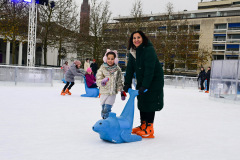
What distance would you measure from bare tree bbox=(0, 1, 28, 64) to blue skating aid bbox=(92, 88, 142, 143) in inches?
770

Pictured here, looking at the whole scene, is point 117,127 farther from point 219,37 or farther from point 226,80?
point 219,37

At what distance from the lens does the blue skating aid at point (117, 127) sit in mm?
3422

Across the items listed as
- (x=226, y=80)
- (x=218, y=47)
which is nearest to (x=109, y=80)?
(x=226, y=80)

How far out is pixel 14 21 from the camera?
73.7 ft

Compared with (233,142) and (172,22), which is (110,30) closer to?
(172,22)

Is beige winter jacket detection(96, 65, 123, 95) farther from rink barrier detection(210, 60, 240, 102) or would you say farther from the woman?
rink barrier detection(210, 60, 240, 102)

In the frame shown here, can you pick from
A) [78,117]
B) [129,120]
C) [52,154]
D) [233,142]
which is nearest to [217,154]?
[233,142]

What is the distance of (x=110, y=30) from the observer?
2617 centimetres

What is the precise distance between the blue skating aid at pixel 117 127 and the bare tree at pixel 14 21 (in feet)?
64.1

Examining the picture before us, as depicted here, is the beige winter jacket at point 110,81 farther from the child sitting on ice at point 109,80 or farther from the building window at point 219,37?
the building window at point 219,37

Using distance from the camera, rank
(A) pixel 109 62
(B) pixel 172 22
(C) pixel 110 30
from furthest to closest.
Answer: (B) pixel 172 22, (C) pixel 110 30, (A) pixel 109 62

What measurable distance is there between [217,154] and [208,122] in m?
2.57

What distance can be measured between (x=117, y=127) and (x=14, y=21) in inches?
856

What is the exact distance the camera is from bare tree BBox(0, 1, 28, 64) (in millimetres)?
21109
